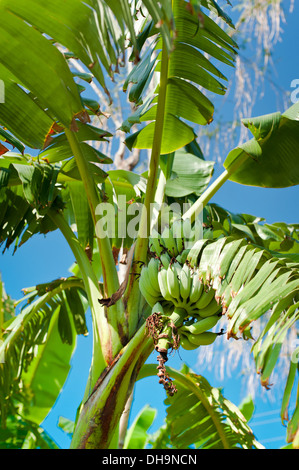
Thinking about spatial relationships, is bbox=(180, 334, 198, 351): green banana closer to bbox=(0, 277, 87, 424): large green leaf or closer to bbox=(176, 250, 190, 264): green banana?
bbox=(176, 250, 190, 264): green banana

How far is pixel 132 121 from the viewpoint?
1.51 metres

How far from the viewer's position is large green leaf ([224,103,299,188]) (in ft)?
5.47

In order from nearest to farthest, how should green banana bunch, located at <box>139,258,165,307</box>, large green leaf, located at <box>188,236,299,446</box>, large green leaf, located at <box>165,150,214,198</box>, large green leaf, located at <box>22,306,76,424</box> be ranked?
large green leaf, located at <box>188,236,299,446</box> → green banana bunch, located at <box>139,258,165,307</box> → large green leaf, located at <box>165,150,214,198</box> → large green leaf, located at <box>22,306,76,424</box>

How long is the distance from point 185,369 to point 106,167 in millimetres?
2828

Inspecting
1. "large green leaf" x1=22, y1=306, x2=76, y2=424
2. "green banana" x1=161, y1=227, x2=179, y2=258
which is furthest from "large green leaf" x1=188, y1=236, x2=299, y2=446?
"large green leaf" x1=22, y1=306, x2=76, y2=424

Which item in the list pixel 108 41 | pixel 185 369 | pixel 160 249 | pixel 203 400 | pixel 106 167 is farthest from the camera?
pixel 106 167

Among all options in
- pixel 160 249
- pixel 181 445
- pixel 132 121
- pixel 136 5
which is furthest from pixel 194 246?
pixel 181 445

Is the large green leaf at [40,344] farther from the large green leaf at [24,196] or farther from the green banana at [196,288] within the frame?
the green banana at [196,288]

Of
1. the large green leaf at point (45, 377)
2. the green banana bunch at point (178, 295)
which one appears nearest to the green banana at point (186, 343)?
the green banana bunch at point (178, 295)
